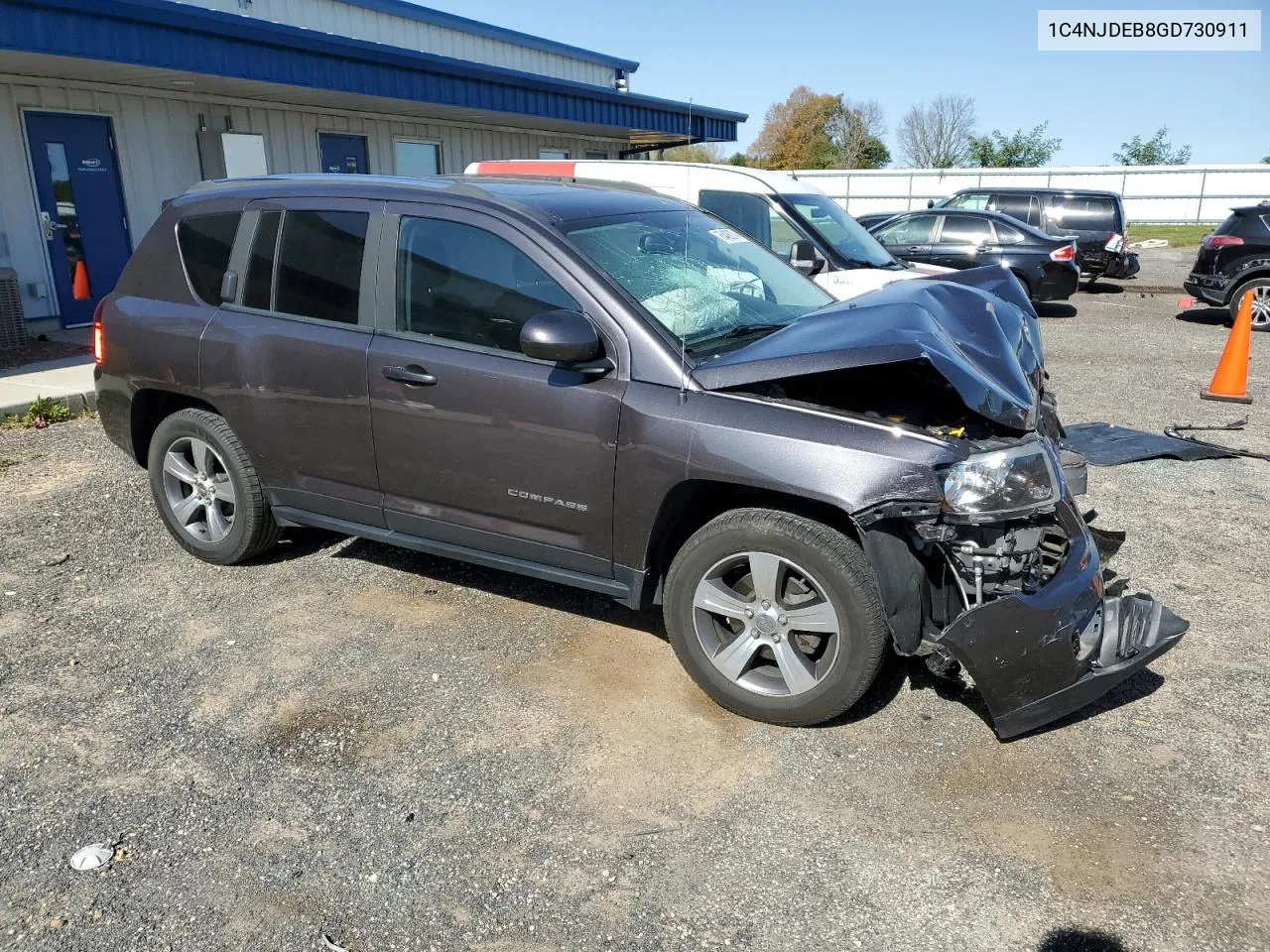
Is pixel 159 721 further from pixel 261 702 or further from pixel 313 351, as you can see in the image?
pixel 313 351

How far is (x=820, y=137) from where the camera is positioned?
6075cm

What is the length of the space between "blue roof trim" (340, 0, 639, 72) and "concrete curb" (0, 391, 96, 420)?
11.6m

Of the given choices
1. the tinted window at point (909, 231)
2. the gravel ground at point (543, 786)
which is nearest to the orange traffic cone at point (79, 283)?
the gravel ground at point (543, 786)

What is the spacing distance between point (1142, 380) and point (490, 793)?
28.8 feet

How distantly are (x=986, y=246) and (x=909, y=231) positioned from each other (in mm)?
1201

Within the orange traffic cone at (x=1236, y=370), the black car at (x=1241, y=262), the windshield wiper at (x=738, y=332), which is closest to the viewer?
the windshield wiper at (x=738, y=332)

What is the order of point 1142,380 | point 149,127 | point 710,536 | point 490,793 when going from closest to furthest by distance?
1. point 490,793
2. point 710,536
3. point 1142,380
4. point 149,127

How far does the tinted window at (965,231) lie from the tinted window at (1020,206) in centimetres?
338

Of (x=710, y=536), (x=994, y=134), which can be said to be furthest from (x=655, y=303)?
(x=994, y=134)

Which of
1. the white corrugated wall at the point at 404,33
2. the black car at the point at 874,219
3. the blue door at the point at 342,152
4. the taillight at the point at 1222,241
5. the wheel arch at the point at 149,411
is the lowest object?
the wheel arch at the point at 149,411

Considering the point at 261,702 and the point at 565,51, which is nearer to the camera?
the point at 261,702

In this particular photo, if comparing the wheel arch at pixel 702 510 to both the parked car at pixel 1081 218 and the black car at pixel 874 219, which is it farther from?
the parked car at pixel 1081 218

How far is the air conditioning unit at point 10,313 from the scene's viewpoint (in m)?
10.1

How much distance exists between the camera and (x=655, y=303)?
3.83 m
